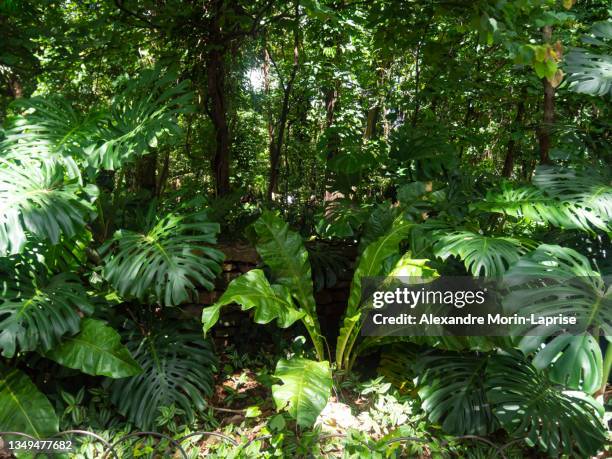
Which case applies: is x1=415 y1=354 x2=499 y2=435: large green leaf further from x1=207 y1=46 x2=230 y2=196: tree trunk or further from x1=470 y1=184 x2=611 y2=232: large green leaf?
x1=207 y1=46 x2=230 y2=196: tree trunk

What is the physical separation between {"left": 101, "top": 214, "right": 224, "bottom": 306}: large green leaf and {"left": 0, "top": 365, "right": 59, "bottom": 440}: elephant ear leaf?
556 millimetres

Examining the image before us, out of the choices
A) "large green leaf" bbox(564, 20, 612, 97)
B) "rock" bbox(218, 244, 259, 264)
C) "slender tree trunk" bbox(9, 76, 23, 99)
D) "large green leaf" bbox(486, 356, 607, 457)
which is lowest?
"large green leaf" bbox(486, 356, 607, 457)

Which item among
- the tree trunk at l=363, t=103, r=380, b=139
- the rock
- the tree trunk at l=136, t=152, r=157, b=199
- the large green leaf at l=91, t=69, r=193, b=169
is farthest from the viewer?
the tree trunk at l=363, t=103, r=380, b=139

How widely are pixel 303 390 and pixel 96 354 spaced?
0.89 metres

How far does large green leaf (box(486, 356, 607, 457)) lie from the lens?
1.89 meters

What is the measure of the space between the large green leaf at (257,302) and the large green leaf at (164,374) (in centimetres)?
43

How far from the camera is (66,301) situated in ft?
6.83

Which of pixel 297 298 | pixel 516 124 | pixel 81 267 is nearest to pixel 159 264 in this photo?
pixel 81 267

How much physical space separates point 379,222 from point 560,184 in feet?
3.18

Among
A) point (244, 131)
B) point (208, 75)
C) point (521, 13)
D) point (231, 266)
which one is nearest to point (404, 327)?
point (231, 266)

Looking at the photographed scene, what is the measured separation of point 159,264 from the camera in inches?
85.4

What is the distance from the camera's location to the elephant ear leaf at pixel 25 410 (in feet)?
6.46

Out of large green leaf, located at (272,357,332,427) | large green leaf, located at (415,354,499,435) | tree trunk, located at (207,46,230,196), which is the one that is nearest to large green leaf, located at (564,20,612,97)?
large green leaf, located at (415,354,499,435)

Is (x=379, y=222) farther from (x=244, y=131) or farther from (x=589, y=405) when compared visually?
(x=244, y=131)
